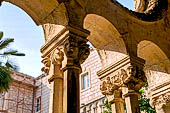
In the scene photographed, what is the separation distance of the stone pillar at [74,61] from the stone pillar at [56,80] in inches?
8.8

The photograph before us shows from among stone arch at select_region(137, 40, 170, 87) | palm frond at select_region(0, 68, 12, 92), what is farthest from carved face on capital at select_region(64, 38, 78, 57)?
palm frond at select_region(0, 68, 12, 92)

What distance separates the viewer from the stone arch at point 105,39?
532 cm

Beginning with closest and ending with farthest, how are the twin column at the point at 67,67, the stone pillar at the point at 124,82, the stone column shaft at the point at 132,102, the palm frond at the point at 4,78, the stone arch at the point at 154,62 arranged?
the twin column at the point at 67,67 < the stone column shaft at the point at 132,102 < the stone pillar at the point at 124,82 < the stone arch at the point at 154,62 < the palm frond at the point at 4,78

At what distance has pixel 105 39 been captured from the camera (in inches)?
224

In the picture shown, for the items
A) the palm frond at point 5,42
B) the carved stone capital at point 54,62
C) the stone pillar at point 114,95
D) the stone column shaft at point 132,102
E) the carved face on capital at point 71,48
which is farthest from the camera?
the palm frond at point 5,42

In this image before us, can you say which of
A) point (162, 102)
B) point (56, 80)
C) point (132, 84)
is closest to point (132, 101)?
point (132, 84)

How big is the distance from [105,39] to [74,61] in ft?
5.70

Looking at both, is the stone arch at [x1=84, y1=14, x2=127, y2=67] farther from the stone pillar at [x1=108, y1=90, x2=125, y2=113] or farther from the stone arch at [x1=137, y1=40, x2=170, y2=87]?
the stone arch at [x1=137, y1=40, x2=170, y2=87]

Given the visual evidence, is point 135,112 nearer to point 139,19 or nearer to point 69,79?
point 69,79

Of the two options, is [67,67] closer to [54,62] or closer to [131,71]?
[54,62]

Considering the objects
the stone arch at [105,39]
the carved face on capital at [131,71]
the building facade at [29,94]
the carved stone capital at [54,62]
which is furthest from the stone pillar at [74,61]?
the building facade at [29,94]

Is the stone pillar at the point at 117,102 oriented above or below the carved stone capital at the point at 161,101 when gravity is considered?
below

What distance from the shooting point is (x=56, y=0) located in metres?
4.39

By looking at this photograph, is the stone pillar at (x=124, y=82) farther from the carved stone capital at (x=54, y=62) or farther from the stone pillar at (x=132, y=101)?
the carved stone capital at (x=54, y=62)
